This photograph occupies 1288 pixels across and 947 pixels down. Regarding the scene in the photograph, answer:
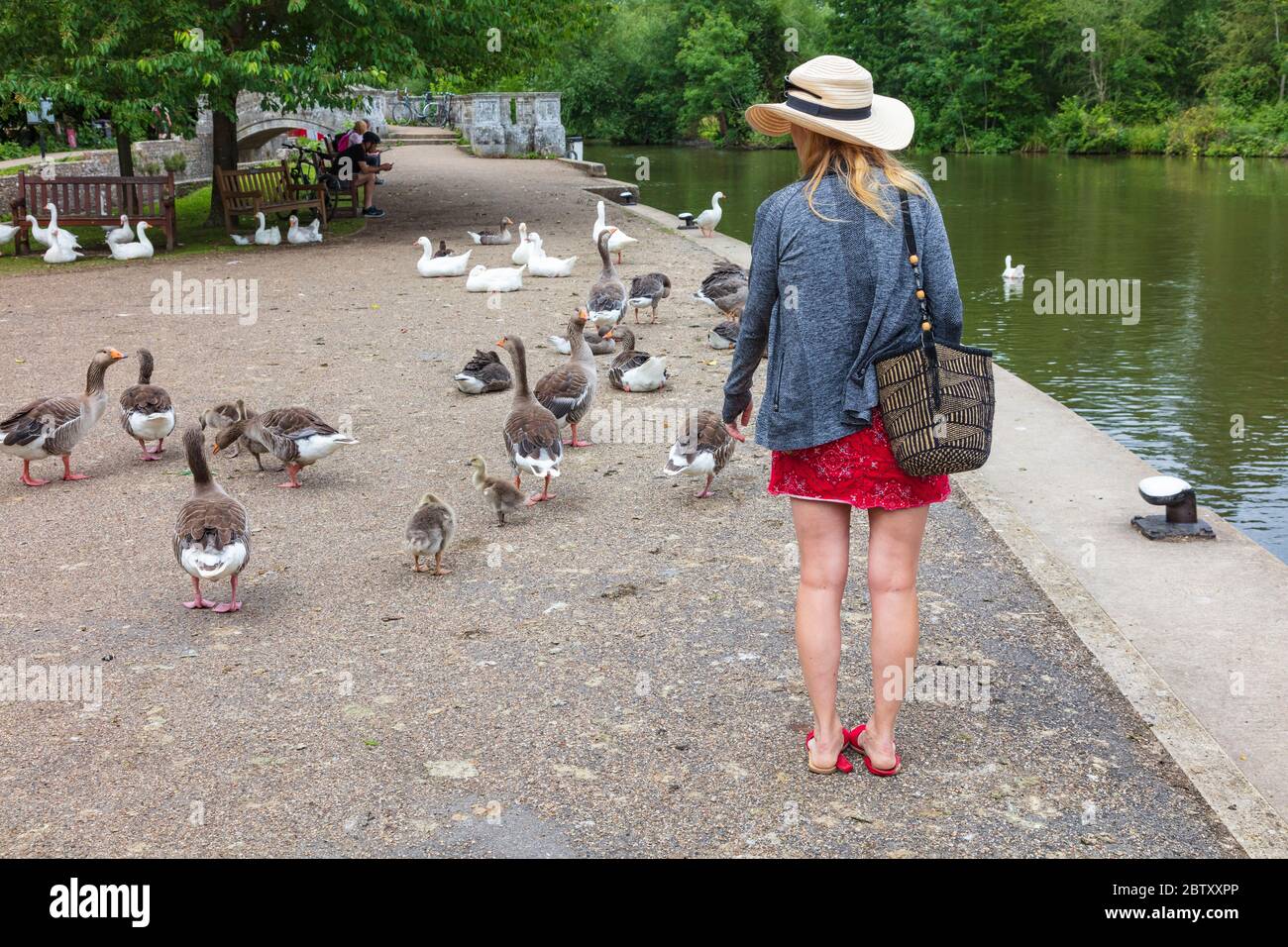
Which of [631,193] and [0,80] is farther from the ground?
[0,80]

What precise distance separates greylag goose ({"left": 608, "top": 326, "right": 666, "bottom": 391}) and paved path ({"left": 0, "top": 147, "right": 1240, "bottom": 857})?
1353mm

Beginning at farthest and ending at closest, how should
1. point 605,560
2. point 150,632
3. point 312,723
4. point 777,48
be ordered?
point 777,48
point 605,560
point 150,632
point 312,723

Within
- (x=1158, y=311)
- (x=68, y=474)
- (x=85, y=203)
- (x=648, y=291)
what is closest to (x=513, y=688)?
(x=68, y=474)

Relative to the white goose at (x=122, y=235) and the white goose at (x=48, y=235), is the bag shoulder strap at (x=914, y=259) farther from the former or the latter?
the white goose at (x=48, y=235)

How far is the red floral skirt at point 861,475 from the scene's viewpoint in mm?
4145

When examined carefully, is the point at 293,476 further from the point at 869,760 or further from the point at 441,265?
the point at 441,265

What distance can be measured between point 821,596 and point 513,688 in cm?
165

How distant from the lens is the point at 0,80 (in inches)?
720

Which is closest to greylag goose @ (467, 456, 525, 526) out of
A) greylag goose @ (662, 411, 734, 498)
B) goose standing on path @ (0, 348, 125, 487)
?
greylag goose @ (662, 411, 734, 498)

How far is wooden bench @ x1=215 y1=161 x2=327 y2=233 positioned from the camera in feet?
71.1

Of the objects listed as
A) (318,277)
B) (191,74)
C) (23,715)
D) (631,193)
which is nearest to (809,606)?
(23,715)

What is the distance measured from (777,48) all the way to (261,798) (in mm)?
81882
